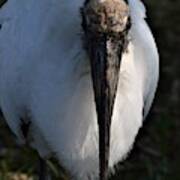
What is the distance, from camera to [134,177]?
5449 mm

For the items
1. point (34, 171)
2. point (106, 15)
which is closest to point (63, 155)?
point (106, 15)

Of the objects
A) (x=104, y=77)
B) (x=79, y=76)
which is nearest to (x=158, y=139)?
(x=79, y=76)

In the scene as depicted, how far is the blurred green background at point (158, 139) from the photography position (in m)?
5.25

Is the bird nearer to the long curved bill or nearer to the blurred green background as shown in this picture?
the long curved bill

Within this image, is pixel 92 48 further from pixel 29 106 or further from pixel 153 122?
pixel 153 122

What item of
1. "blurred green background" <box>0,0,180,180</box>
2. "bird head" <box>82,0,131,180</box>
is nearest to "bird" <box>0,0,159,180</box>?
"bird head" <box>82,0,131,180</box>

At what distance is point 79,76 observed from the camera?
4016mm

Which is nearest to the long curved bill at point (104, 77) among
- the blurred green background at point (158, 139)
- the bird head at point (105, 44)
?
the bird head at point (105, 44)

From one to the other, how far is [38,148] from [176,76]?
5.49 feet

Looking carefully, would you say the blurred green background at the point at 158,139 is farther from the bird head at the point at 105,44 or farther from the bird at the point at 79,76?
the bird head at the point at 105,44

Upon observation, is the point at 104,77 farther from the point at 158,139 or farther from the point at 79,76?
the point at 158,139

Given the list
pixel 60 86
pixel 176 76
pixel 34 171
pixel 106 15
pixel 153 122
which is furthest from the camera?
pixel 176 76

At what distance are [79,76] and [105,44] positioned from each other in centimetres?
22

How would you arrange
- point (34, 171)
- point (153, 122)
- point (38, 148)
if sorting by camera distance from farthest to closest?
point (153, 122) < point (34, 171) < point (38, 148)
